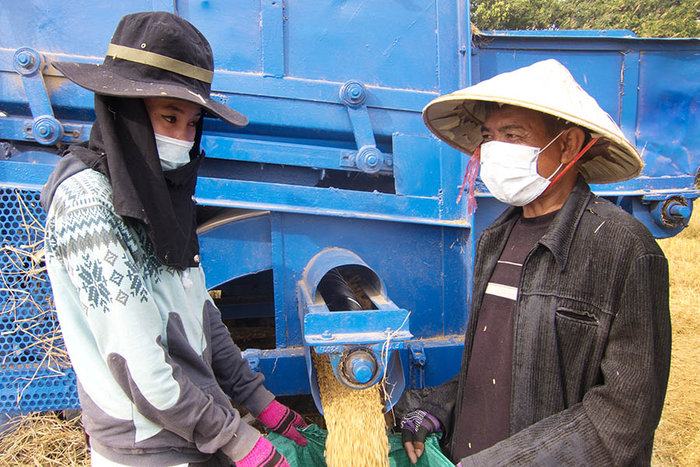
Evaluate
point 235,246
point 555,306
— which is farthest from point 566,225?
point 235,246

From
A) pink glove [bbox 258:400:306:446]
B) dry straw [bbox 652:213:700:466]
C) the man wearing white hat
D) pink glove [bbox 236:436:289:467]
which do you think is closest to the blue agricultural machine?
pink glove [bbox 258:400:306:446]

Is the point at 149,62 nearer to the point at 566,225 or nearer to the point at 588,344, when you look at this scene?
the point at 566,225

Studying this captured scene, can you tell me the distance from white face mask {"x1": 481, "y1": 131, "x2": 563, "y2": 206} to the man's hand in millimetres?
892

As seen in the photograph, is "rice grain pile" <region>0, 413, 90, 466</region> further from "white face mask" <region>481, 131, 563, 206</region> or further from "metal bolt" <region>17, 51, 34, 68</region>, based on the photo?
"white face mask" <region>481, 131, 563, 206</region>

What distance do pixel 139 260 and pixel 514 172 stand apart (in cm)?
122

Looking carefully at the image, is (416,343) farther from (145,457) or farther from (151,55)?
(151,55)

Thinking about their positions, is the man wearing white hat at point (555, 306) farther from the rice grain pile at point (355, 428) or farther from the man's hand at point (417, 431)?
the rice grain pile at point (355, 428)

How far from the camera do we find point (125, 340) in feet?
3.76

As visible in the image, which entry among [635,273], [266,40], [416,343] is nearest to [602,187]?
[416,343]

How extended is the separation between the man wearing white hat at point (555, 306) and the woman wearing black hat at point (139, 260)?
0.75 m

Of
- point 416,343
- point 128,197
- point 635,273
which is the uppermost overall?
point 128,197

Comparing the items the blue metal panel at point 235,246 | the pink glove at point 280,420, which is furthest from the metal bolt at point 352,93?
the pink glove at point 280,420

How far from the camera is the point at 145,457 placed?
1245 mm

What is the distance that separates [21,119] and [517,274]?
2.67m
